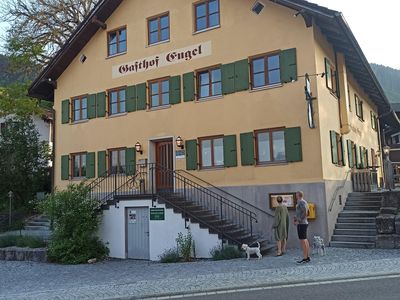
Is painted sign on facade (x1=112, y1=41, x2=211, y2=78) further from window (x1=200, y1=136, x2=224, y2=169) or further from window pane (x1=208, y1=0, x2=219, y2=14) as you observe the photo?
window (x1=200, y1=136, x2=224, y2=169)

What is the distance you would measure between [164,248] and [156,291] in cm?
592

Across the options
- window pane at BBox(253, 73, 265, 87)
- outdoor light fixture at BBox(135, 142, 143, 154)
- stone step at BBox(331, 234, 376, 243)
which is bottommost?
stone step at BBox(331, 234, 376, 243)

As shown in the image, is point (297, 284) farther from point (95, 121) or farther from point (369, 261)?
point (95, 121)

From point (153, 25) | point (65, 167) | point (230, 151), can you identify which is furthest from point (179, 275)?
point (65, 167)

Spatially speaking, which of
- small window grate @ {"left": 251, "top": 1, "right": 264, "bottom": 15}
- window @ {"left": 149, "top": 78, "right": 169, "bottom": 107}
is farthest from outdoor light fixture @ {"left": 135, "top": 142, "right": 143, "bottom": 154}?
small window grate @ {"left": 251, "top": 1, "right": 264, "bottom": 15}

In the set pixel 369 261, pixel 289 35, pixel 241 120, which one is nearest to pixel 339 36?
pixel 289 35

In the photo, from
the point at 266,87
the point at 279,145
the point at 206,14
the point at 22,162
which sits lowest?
the point at 279,145

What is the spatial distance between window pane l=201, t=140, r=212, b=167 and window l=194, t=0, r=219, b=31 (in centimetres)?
448

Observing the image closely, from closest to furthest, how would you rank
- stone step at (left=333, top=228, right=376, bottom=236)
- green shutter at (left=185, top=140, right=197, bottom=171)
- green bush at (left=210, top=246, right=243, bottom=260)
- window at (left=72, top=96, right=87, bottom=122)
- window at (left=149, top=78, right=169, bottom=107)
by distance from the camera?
green bush at (left=210, top=246, right=243, bottom=260)
stone step at (left=333, top=228, right=376, bottom=236)
green shutter at (left=185, top=140, right=197, bottom=171)
window at (left=149, top=78, right=169, bottom=107)
window at (left=72, top=96, right=87, bottom=122)

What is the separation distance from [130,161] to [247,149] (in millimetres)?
5442

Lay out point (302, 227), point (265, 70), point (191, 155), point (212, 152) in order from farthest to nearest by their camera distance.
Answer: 1. point (191, 155)
2. point (212, 152)
3. point (265, 70)
4. point (302, 227)

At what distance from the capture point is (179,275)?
36.1ft

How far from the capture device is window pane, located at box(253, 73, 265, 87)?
52.8ft

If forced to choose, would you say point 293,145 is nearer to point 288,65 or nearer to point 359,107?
point 288,65
